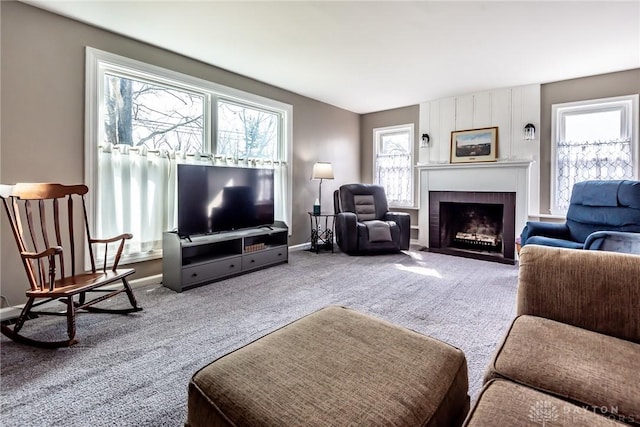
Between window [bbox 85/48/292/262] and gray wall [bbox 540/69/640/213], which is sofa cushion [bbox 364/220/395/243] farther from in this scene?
gray wall [bbox 540/69/640/213]

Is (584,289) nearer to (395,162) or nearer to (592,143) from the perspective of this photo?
(592,143)

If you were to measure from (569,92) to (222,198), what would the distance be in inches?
185

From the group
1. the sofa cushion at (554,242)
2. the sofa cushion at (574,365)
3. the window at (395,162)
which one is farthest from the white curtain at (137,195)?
the sofa cushion at (554,242)

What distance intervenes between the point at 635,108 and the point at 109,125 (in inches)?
232

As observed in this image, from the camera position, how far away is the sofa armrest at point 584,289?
122 cm

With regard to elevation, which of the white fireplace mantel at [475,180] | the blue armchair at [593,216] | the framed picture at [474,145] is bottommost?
the blue armchair at [593,216]

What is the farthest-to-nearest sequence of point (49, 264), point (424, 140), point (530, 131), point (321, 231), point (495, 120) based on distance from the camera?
point (321, 231) < point (424, 140) < point (495, 120) < point (530, 131) < point (49, 264)

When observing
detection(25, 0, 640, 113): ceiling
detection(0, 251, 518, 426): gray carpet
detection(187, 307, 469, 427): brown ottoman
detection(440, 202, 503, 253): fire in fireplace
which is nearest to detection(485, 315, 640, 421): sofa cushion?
detection(187, 307, 469, 427): brown ottoman

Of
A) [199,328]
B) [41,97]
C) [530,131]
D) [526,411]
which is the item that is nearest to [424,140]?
[530,131]

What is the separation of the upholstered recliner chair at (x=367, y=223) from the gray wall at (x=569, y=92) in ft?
6.34

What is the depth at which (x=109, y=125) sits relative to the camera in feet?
9.87

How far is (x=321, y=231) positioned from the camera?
5.51m

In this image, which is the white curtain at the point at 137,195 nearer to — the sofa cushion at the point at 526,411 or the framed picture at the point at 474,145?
the sofa cushion at the point at 526,411

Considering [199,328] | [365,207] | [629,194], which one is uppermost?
[629,194]
